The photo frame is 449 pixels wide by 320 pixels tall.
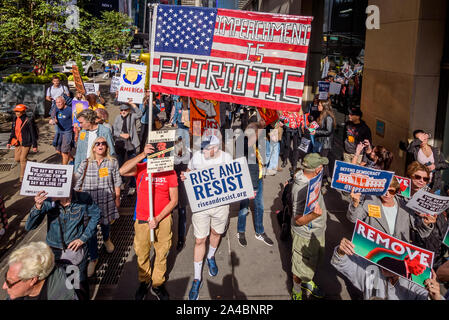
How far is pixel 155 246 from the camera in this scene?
438cm

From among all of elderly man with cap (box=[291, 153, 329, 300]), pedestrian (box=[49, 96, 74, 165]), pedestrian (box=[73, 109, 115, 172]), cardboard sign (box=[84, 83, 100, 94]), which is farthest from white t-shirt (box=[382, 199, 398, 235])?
cardboard sign (box=[84, 83, 100, 94])

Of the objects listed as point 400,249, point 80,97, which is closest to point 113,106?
point 80,97

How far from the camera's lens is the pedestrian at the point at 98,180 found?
4832 millimetres

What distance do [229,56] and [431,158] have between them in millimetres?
3859

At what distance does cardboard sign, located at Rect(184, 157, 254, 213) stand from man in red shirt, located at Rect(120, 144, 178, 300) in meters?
0.27

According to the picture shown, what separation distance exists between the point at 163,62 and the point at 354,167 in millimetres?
2850

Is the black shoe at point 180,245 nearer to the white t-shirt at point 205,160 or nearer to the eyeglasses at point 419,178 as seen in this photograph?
the white t-shirt at point 205,160

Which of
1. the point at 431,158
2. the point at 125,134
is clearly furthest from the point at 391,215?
the point at 125,134

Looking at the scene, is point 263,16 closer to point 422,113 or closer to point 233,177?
point 233,177

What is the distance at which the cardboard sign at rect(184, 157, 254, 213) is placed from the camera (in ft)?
14.3

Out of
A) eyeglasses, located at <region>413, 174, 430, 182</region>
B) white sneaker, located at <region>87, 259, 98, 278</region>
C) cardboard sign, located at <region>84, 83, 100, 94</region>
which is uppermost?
cardboard sign, located at <region>84, 83, 100, 94</region>

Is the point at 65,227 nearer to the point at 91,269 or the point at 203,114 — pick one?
the point at 91,269

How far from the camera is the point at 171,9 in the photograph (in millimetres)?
4652

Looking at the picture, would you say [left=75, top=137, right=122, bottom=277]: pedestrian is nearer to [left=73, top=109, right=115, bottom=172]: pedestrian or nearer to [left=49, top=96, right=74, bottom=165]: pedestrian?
[left=73, top=109, right=115, bottom=172]: pedestrian
